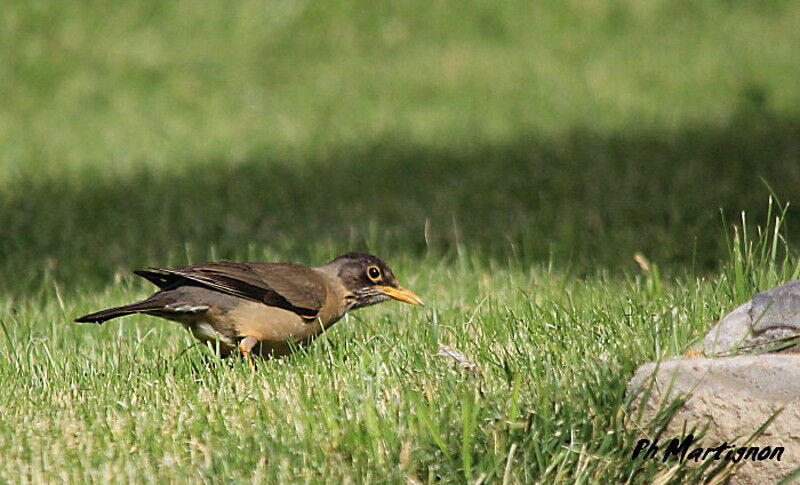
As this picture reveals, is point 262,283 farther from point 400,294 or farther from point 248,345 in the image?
point 400,294

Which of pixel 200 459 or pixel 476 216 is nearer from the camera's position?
pixel 200 459

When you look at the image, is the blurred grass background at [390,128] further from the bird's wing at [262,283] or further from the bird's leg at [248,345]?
the bird's leg at [248,345]

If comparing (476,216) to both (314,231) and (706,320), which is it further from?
(706,320)

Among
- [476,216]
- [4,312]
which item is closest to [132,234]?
[4,312]

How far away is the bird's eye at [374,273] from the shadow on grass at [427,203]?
1.23 metres

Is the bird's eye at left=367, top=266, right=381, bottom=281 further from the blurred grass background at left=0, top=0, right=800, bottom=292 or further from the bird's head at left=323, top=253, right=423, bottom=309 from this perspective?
the blurred grass background at left=0, top=0, right=800, bottom=292

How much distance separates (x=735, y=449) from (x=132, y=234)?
5.88m

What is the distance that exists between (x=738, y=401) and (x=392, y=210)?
5662 millimetres

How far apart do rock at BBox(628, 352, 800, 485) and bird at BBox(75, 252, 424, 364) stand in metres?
1.88

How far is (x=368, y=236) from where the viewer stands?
8656mm

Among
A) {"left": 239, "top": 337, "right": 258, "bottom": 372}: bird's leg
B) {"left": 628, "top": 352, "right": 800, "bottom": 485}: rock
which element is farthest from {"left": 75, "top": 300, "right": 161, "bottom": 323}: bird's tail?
{"left": 628, "top": 352, "right": 800, "bottom": 485}: rock

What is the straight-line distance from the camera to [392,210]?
9.59 metres

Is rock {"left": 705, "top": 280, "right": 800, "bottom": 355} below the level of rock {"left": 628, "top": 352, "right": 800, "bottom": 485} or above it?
above

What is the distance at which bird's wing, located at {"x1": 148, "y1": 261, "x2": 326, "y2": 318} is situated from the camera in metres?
5.48
